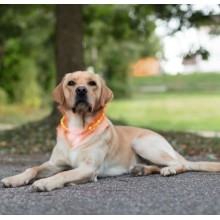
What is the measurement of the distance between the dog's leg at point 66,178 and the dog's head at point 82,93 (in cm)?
67

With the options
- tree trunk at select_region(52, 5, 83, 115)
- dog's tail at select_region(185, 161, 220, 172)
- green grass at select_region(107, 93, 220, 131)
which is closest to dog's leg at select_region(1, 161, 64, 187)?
dog's tail at select_region(185, 161, 220, 172)

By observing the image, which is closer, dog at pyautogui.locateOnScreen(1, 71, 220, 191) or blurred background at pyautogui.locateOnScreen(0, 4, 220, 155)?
dog at pyautogui.locateOnScreen(1, 71, 220, 191)

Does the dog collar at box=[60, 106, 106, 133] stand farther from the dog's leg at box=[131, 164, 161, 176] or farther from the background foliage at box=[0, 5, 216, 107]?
the background foliage at box=[0, 5, 216, 107]

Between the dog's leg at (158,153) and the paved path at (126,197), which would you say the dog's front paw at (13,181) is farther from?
the dog's leg at (158,153)

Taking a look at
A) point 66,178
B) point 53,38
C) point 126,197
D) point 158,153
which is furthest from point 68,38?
point 126,197

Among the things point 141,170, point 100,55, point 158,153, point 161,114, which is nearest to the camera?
point 141,170

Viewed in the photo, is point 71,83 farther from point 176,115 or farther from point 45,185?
point 176,115

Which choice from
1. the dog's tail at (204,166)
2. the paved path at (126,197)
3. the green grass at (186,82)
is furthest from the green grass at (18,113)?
the green grass at (186,82)

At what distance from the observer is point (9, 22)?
14758mm

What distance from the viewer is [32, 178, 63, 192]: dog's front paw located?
17.3ft

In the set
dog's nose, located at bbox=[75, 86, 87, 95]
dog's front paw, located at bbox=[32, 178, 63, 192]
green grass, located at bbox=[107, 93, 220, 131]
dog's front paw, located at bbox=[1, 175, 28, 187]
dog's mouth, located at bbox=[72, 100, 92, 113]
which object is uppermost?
dog's nose, located at bbox=[75, 86, 87, 95]

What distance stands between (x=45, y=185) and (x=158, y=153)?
175 centimetres

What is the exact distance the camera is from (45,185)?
5.32 m

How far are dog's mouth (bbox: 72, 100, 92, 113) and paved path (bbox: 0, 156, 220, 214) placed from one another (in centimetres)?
79
